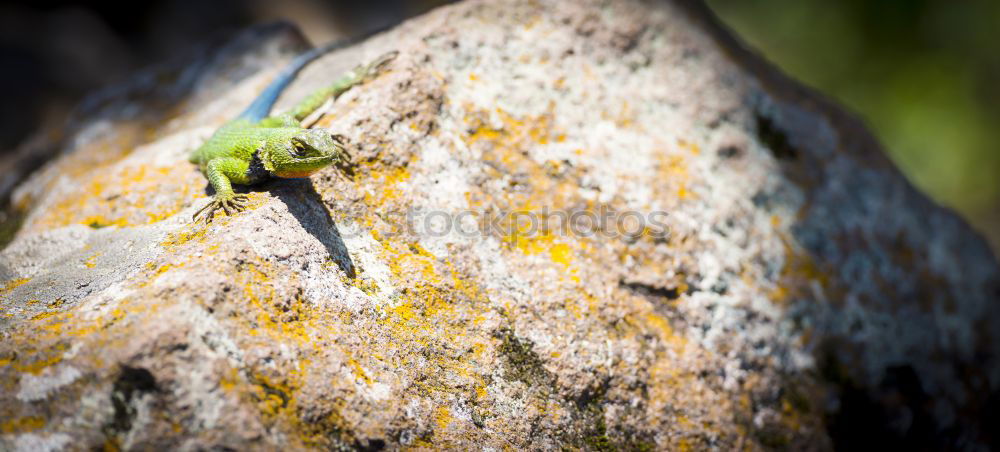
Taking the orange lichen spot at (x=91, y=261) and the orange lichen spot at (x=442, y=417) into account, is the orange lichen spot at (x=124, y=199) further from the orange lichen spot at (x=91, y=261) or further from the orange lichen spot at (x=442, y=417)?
the orange lichen spot at (x=442, y=417)

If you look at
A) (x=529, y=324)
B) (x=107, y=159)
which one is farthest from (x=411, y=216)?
(x=107, y=159)

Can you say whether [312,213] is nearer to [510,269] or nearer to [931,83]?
[510,269]

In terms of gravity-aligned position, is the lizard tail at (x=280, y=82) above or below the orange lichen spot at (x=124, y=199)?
above

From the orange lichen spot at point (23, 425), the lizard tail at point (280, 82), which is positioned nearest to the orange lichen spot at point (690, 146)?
the lizard tail at point (280, 82)

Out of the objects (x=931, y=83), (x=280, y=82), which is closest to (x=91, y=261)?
(x=280, y=82)

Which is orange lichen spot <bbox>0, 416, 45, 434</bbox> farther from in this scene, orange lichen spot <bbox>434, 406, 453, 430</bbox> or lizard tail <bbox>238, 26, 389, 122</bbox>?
lizard tail <bbox>238, 26, 389, 122</bbox>

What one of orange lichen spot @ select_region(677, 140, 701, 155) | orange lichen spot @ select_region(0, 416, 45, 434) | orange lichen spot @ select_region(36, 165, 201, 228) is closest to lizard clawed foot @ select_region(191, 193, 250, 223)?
orange lichen spot @ select_region(36, 165, 201, 228)

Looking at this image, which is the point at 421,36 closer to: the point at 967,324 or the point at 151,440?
the point at 151,440
